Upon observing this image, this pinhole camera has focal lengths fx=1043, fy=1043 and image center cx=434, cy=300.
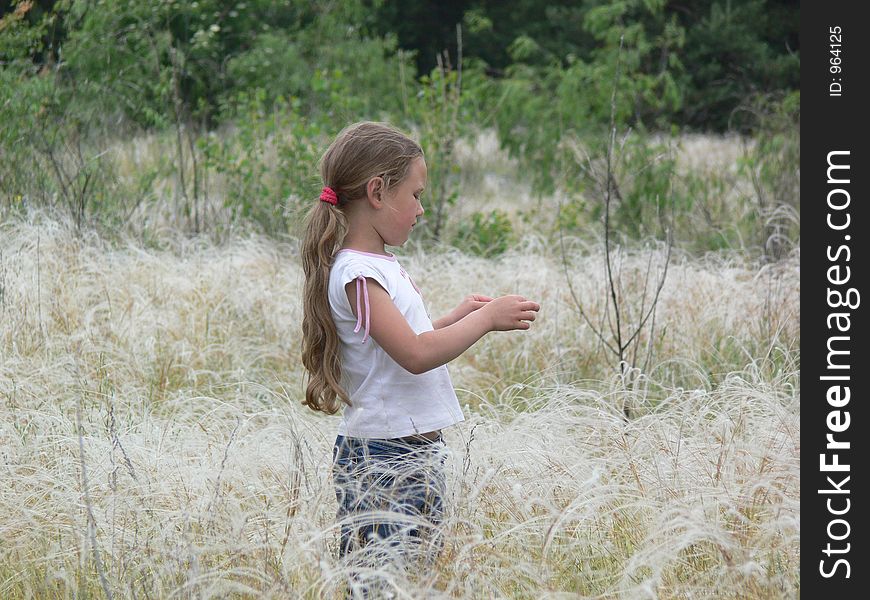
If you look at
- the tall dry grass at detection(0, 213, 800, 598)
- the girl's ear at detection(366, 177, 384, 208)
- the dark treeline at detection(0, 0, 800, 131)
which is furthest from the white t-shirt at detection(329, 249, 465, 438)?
the dark treeline at detection(0, 0, 800, 131)

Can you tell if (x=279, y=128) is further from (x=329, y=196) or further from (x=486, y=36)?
(x=486, y=36)

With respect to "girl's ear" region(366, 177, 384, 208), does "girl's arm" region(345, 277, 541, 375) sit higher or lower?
lower

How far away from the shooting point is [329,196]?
249cm

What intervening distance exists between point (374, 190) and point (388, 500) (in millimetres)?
762

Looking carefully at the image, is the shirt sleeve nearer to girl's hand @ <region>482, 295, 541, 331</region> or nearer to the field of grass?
girl's hand @ <region>482, 295, 541, 331</region>

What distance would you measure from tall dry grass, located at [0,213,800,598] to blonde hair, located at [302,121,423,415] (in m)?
0.32

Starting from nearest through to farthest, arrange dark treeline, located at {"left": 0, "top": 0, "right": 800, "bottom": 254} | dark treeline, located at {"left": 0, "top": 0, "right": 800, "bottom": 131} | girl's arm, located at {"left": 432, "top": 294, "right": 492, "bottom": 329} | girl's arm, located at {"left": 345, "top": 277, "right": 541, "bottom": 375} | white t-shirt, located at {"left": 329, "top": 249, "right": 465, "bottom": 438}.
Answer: girl's arm, located at {"left": 345, "top": 277, "right": 541, "bottom": 375}, white t-shirt, located at {"left": 329, "top": 249, "right": 465, "bottom": 438}, girl's arm, located at {"left": 432, "top": 294, "right": 492, "bottom": 329}, dark treeline, located at {"left": 0, "top": 0, "right": 800, "bottom": 254}, dark treeline, located at {"left": 0, "top": 0, "right": 800, "bottom": 131}

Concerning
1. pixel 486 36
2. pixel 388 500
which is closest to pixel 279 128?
pixel 388 500

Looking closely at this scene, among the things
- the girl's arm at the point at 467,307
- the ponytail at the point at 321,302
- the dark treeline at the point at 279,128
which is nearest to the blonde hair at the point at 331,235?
the ponytail at the point at 321,302

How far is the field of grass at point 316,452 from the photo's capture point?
242 centimetres

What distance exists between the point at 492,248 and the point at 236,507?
4.61 meters

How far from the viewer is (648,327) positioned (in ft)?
16.3

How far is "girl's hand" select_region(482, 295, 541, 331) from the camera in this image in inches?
94.5
